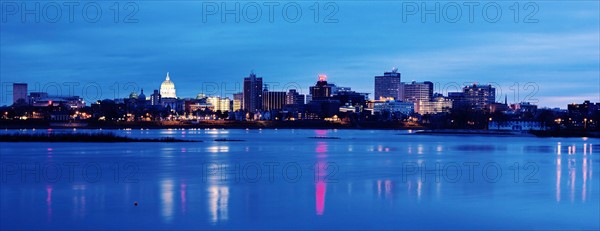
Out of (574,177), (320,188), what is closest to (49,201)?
(320,188)

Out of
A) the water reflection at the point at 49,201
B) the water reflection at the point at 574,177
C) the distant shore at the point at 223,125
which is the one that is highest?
the distant shore at the point at 223,125

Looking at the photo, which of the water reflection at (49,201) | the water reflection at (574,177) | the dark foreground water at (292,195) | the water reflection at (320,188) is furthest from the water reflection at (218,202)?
the water reflection at (574,177)

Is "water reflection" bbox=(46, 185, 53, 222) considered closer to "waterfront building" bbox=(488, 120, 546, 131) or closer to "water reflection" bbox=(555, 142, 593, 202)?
"water reflection" bbox=(555, 142, 593, 202)

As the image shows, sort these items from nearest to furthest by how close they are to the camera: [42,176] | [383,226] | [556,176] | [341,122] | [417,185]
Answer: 1. [383,226]
2. [417,185]
3. [42,176]
4. [556,176]
5. [341,122]

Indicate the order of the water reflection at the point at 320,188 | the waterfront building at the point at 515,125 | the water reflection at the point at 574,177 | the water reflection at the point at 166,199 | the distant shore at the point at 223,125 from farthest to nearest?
1. the distant shore at the point at 223,125
2. the waterfront building at the point at 515,125
3. the water reflection at the point at 574,177
4. the water reflection at the point at 320,188
5. the water reflection at the point at 166,199

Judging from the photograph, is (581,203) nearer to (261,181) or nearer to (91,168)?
(261,181)

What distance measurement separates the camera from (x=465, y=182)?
26.7 m

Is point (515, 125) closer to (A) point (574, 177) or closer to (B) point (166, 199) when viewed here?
(A) point (574, 177)

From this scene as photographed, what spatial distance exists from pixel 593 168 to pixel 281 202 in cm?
2073

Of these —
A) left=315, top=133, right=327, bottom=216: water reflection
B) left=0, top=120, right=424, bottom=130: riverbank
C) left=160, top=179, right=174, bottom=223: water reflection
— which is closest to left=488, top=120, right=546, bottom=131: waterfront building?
left=0, top=120, right=424, bottom=130: riverbank

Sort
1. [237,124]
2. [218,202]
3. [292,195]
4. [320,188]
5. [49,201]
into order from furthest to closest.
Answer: [237,124], [320,188], [292,195], [218,202], [49,201]

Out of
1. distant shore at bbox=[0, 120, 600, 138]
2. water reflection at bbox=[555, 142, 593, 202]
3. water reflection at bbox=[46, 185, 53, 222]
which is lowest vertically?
water reflection at bbox=[555, 142, 593, 202]

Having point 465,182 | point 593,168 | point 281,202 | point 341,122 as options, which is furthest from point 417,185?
point 341,122

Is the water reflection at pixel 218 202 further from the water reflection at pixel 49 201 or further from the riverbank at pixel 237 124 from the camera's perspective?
the riverbank at pixel 237 124
